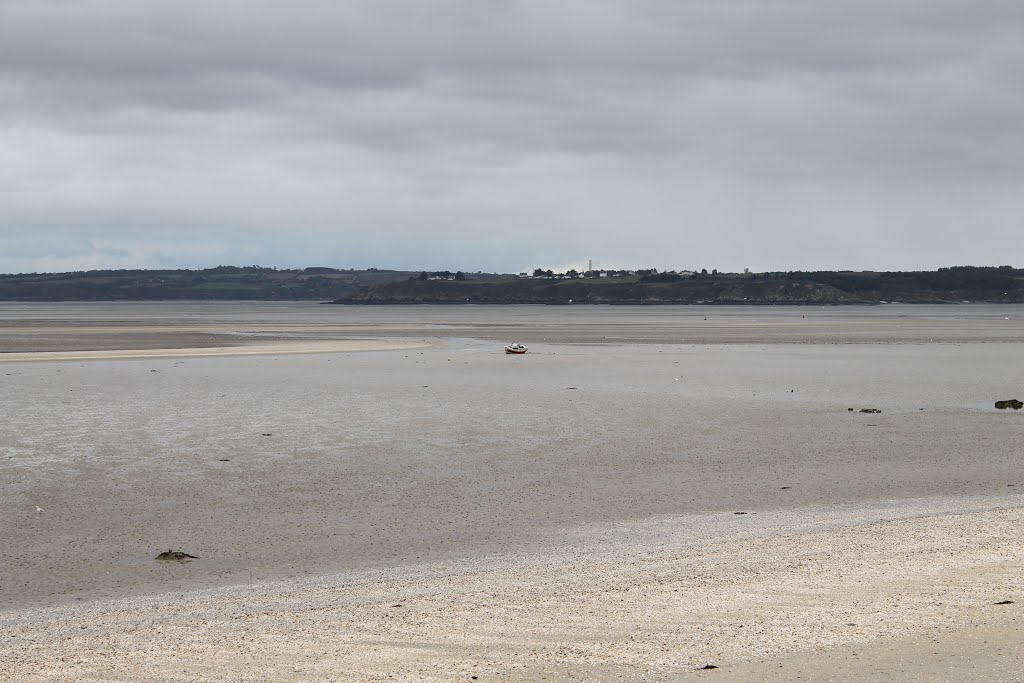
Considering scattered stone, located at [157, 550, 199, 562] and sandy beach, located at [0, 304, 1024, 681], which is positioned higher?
sandy beach, located at [0, 304, 1024, 681]

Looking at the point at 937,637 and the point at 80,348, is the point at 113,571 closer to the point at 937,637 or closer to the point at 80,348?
the point at 937,637

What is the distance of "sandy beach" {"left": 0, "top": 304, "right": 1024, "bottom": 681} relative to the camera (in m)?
7.43

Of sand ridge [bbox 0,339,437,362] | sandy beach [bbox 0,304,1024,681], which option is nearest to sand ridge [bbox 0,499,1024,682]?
sandy beach [bbox 0,304,1024,681]

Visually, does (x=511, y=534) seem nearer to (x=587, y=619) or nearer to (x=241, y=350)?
(x=587, y=619)

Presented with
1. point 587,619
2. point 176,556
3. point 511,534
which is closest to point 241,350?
point 511,534

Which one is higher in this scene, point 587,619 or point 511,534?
point 587,619

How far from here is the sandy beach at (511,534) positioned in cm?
743

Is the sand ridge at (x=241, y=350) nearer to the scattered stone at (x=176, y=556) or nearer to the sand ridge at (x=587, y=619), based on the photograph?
the scattered stone at (x=176, y=556)

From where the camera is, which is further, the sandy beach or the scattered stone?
the scattered stone

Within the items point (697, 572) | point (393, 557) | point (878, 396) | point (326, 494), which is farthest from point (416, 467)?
point (878, 396)

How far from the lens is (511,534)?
1191cm

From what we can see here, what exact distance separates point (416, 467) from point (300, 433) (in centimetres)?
436

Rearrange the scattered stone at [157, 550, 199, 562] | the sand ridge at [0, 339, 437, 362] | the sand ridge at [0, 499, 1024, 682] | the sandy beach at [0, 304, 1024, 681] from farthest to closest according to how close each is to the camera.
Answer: the sand ridge at [0, 339, 437, 362], the scattered stone at [157, 550, 199, 562], the sandy beach at [0, 304, 1024, 681], the sand ridge at [0, 499, 1024, 682]

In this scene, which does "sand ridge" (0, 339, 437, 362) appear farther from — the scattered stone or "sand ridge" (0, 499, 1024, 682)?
"sand ridge" (0, 499, 1024, 682)
